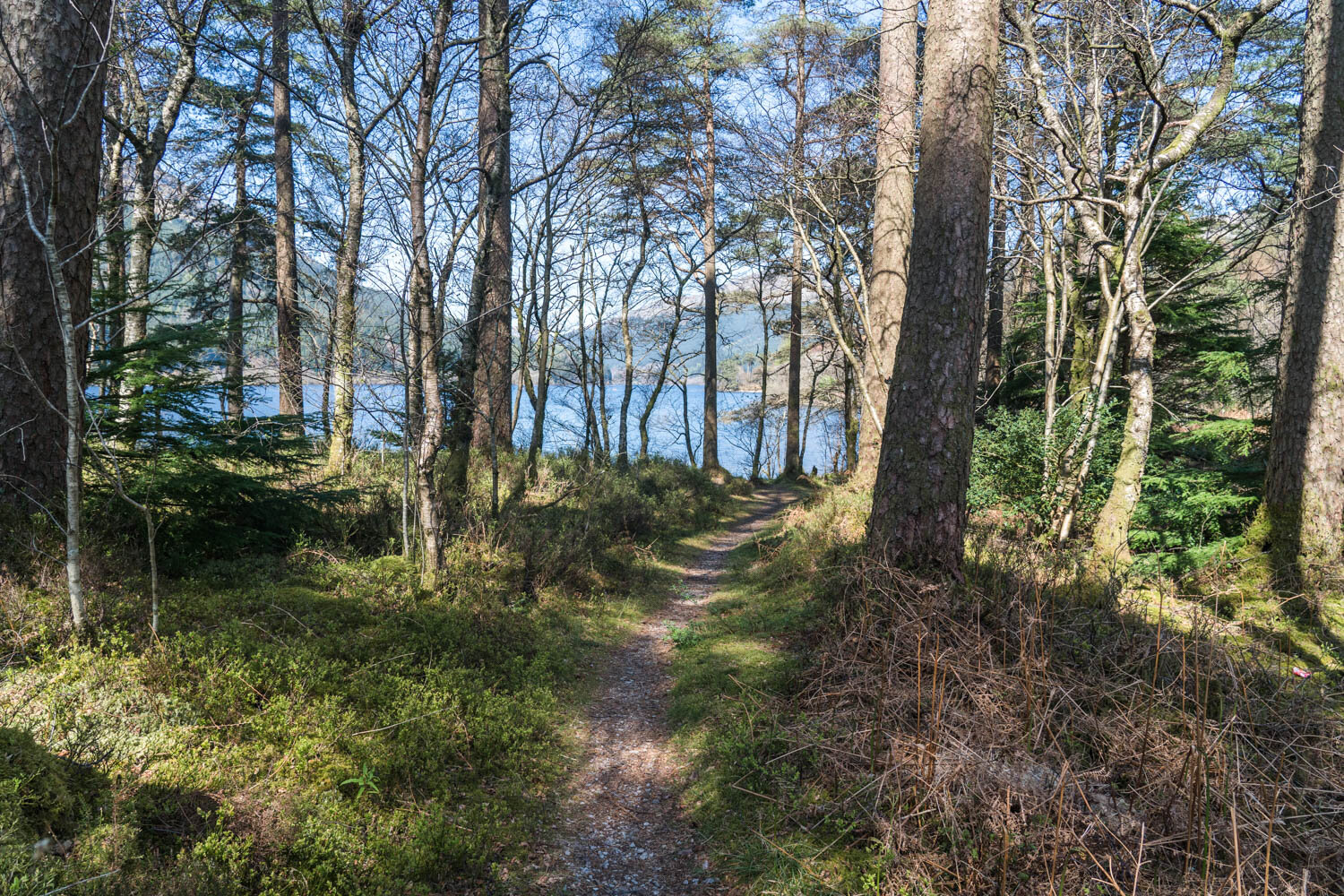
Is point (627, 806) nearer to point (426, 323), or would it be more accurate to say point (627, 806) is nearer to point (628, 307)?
point (426, 323)

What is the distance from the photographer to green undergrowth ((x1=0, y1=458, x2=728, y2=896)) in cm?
257

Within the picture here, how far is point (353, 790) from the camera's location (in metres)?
3.47

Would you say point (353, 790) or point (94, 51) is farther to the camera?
point (94, 51)

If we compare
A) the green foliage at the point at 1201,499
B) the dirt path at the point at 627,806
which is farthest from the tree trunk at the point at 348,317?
the green foliage at the point at 1201,499

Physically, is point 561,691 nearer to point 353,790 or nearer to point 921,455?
point 353,790

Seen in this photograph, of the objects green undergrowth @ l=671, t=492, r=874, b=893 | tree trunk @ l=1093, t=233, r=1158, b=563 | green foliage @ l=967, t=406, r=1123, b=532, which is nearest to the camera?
green undergrowth @ l=671, t=492, r=874, b=893

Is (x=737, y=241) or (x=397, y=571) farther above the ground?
(x=737, y=241)

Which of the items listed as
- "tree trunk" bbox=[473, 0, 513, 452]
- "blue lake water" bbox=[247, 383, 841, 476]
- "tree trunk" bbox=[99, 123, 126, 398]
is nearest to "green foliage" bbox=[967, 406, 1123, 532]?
"tree trunk" bbox=[473, 0, 513, 452]

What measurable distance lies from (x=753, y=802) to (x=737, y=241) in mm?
18697

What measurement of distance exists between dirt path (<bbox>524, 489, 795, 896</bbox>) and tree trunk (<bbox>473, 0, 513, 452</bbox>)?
3.23 m

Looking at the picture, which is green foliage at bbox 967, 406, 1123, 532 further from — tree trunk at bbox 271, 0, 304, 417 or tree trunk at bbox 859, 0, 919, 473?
tree trunk at bbox 271, 0, 304, 417

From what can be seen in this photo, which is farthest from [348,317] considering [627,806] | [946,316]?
[946,316]

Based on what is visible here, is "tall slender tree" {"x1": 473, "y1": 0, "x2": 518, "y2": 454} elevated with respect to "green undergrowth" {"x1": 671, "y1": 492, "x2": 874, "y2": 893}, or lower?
elevated

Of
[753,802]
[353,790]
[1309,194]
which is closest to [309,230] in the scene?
[353,790]
